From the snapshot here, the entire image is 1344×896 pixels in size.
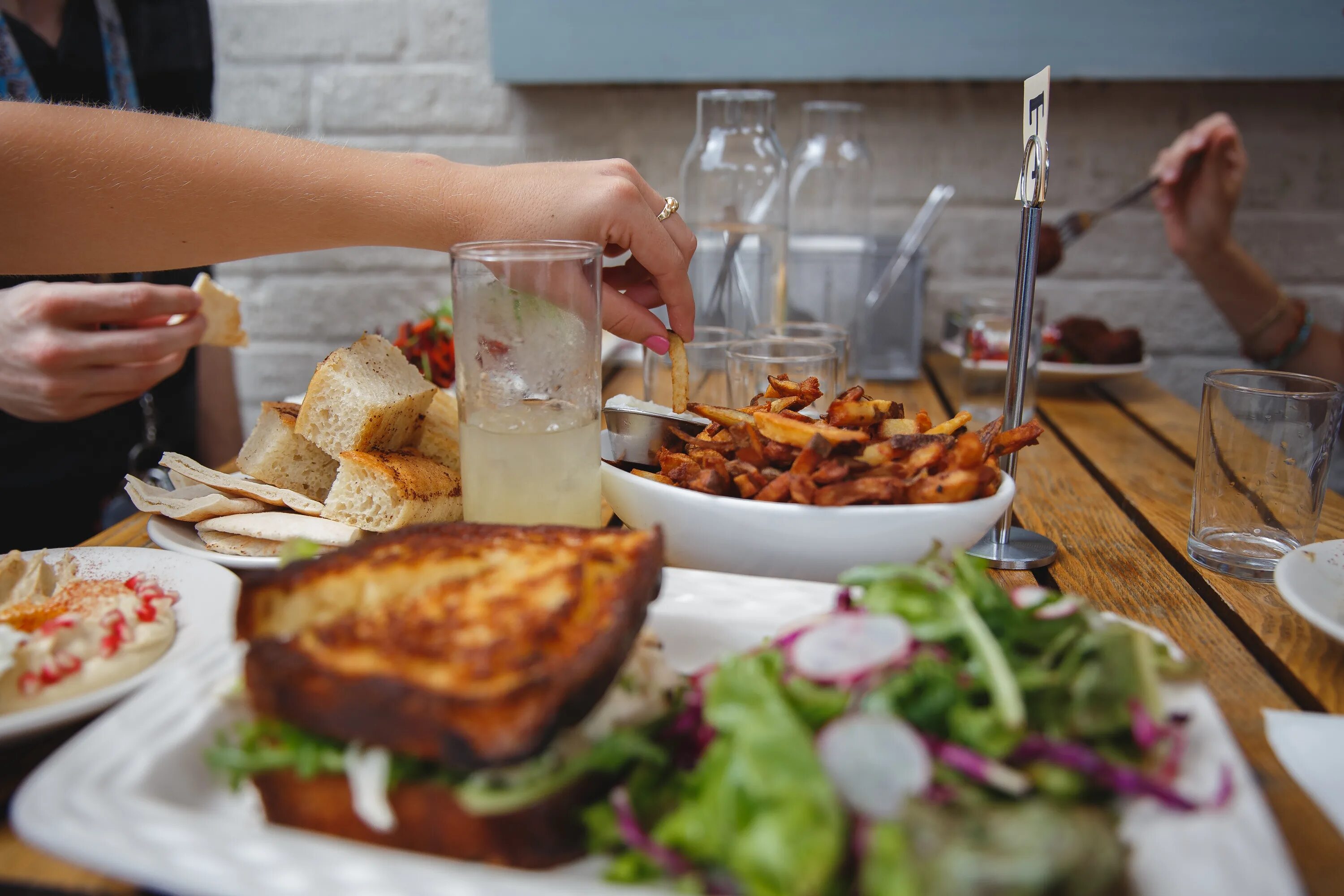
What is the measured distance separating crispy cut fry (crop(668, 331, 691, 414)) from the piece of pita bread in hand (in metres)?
0.76

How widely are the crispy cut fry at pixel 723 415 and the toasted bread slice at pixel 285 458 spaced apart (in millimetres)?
487

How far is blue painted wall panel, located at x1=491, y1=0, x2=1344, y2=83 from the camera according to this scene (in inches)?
91.4

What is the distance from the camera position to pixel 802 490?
35.7 inches

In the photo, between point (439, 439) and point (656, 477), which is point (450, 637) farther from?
point (439, 439)

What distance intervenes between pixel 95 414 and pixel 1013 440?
74.0 inches

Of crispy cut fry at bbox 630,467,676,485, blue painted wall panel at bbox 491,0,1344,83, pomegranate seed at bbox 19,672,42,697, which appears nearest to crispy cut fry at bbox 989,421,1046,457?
crispy cut fry at bbox 630,467,676,485

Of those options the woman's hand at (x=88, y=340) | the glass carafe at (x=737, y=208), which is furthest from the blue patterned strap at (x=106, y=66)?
the glass carafe at (x=737, y=208)

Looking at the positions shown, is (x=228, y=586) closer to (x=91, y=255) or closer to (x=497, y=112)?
(x=91, y=255)

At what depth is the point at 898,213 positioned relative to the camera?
2713mm

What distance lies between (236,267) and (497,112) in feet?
3.27

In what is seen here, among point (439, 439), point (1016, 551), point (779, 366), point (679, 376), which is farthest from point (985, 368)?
point (439, 439)

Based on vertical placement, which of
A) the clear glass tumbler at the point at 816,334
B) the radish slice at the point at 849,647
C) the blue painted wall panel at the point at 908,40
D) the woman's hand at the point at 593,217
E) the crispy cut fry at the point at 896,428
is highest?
the blue painted wall panel at the point at 908,40

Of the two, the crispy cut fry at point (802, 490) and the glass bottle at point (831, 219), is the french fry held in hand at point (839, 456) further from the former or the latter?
the glass bottle at point (831, 219)

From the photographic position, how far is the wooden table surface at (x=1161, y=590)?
614mm
